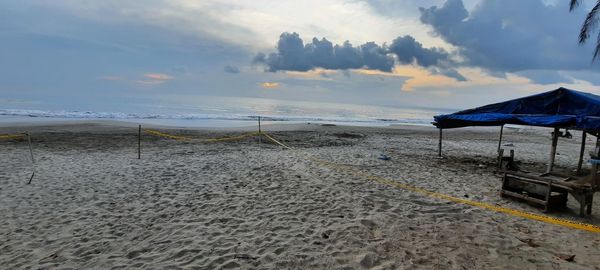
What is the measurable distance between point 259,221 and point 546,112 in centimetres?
902

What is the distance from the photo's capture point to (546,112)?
977 cm

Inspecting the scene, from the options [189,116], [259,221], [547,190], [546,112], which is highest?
[546,112]

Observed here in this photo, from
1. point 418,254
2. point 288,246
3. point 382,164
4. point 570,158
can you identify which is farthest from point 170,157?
point 570,158

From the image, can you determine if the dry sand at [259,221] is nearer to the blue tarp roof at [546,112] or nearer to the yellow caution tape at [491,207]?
the yellow caution tape at [491,207]

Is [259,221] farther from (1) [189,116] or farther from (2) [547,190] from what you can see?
(1) [189,116]

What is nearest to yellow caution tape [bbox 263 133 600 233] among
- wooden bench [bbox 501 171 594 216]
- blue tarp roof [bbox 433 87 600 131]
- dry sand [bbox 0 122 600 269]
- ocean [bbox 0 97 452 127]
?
dry sand [bbox 0 122 600 269]

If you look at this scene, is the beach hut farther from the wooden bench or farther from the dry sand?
the dry sand

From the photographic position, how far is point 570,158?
563 inches

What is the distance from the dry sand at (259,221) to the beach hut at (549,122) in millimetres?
343

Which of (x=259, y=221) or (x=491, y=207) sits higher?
(x=491, y=207)

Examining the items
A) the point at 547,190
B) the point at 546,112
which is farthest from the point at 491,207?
the point at 546,112

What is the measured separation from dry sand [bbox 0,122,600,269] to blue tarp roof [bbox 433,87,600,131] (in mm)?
1759

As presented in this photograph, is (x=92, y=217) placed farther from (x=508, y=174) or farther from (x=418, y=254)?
(x=508, y=174)

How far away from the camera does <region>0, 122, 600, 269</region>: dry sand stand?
419 cm
